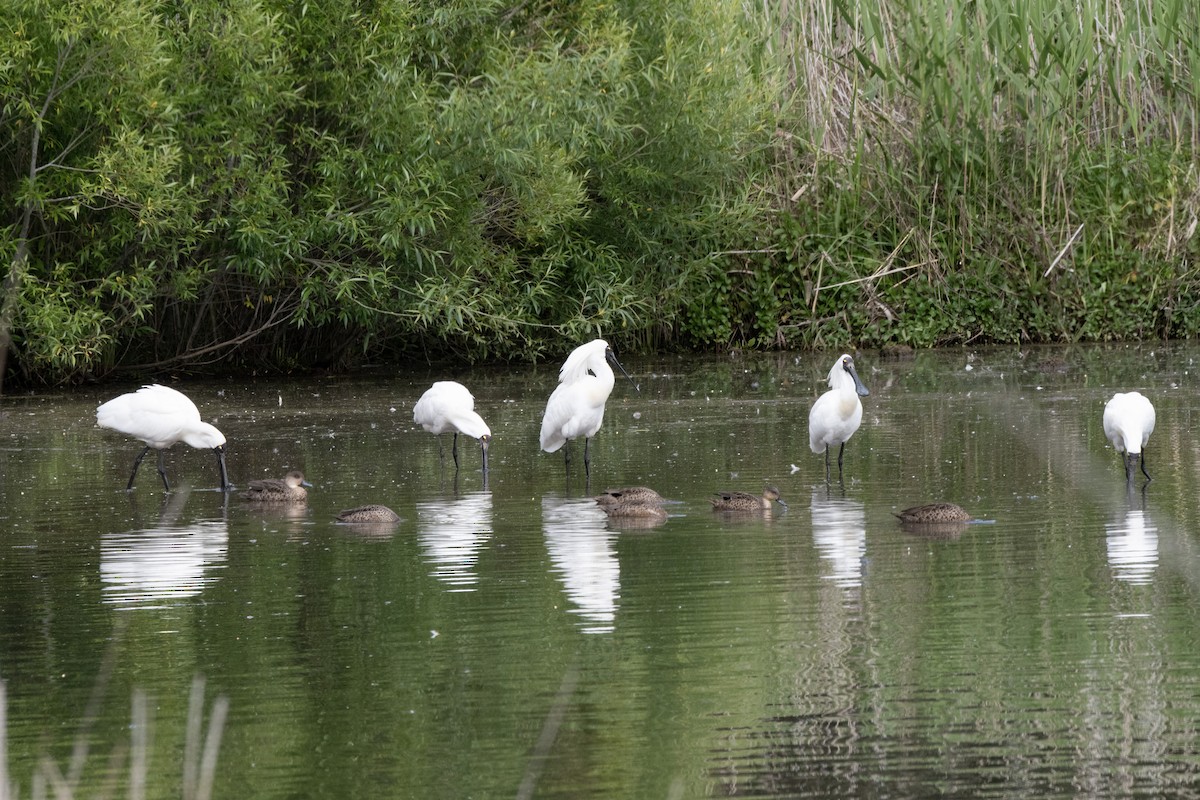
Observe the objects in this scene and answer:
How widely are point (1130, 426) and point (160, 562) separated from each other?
6140 mm

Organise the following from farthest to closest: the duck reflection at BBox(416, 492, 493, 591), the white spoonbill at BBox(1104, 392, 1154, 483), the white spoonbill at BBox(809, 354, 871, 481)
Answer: the white spoonbill at BBox(809, 354, 871, 481), the white spoonbill at BBox(1104, 392, 1154, 483), the duck reflection at BBox(416, 492, 493, 591)

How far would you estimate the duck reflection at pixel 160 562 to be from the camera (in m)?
9.20

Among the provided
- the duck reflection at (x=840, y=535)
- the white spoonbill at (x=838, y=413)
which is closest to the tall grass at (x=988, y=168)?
the white spoonbill at (x=838, y=413)

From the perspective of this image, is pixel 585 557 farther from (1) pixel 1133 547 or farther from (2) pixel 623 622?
(1) pixel 1133 547

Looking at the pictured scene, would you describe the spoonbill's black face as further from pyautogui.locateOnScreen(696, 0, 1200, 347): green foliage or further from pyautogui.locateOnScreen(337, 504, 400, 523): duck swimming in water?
pyautogui.locateOnScreen(696, 0, 1200, 347): green foliage

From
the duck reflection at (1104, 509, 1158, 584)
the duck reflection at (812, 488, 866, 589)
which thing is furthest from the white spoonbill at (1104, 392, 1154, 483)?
the duck reflection at (812, 488, 866, 589)

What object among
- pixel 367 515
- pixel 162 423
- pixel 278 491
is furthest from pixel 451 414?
pixel 367 515

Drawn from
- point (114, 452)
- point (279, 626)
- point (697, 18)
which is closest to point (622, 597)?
point (279, 626)

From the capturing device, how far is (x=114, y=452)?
1545 centimetres

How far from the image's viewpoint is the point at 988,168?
77.8 feet

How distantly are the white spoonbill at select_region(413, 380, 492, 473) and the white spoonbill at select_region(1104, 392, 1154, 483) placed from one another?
4.41 meters

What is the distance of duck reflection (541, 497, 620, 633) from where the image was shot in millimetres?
8531

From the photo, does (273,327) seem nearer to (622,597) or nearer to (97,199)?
(97,199)

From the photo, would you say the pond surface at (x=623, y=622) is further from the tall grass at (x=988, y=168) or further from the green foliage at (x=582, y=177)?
the tall grass at (x=988, y=168)
